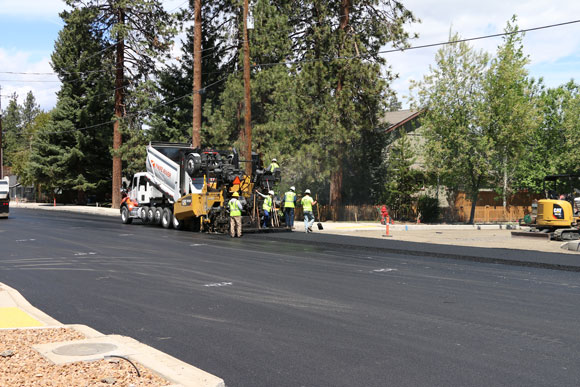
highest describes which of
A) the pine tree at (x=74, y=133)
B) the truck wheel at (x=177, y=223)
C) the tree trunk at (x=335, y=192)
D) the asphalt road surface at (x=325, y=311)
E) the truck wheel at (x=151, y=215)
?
the pine tree at (x=74, y=133)

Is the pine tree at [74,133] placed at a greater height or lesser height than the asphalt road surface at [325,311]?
greater

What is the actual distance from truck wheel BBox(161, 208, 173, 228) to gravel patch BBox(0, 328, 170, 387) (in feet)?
63.3

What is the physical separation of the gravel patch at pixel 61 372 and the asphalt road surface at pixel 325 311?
854 millimetres

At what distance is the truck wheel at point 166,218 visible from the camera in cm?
2508

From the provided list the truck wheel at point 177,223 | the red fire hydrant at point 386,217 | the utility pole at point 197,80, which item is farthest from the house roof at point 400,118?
the truck wheel at point 177,223

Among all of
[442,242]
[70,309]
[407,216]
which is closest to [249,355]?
[70,309]

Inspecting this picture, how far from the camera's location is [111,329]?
718cm

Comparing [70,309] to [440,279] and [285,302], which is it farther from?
[440,279]

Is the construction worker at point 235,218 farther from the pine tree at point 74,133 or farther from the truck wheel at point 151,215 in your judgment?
the pine tree at point 74,133

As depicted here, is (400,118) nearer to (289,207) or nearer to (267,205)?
(289,207)

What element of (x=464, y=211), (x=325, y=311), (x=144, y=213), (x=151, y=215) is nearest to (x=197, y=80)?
(x=144, y=213)

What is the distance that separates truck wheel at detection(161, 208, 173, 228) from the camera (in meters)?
25.1

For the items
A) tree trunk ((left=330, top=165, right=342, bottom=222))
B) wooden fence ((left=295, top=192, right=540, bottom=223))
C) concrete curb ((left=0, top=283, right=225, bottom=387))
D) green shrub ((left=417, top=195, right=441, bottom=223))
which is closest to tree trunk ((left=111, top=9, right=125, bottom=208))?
wooden fence ((left=295, top=192, right=540, bottom=223))

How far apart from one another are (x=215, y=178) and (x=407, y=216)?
14.4 m
